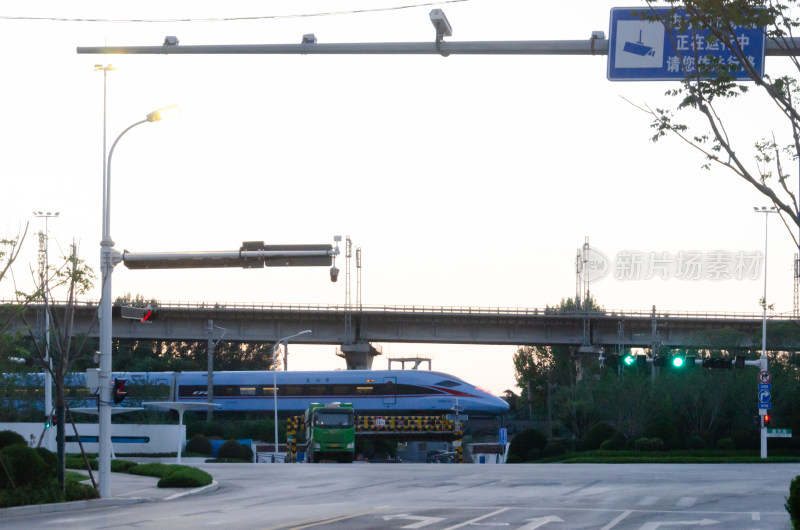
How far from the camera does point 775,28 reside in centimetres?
1184

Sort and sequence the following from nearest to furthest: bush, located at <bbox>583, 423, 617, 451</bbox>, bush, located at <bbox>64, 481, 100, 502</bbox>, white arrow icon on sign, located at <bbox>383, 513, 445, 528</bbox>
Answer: white arrow icon on sign, located at <bbox>383, 513, 445, 528</bbox> → bush, located at <bbox>64, 481, 100, 502</bbox> → bush, located at <bbox>583, 423, 617, 451</bbox>

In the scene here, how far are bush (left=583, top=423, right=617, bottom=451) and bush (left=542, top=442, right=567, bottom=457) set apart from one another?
1.30 metres

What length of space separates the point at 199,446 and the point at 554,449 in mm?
20112

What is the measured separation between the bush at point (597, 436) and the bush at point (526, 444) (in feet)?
11.2

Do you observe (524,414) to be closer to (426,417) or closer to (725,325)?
Answer: (725,325)

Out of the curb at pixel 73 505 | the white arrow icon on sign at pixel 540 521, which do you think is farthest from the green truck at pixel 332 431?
the white arrow icon on sign at pixel 540 521

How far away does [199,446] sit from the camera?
54594 mm

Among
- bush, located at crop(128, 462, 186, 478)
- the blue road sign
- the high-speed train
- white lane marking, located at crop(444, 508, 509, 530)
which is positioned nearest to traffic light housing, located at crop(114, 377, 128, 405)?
bush, located at crop(128, 462, 186, 478)

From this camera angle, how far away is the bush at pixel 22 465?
63.2ft

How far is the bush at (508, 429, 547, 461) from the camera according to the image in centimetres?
5416

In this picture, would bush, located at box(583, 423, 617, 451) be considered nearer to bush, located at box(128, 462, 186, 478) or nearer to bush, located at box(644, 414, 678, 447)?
bush, located at box(644, 414, 678, 447)

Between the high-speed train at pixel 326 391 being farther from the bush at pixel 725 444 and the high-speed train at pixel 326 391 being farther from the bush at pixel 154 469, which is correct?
the bush at pixel 154 469

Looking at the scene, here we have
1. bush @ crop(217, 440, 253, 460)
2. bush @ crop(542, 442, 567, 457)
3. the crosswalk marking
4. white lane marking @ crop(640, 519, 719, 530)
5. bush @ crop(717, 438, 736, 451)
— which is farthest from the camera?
bush @ crop(217, 440, 253, 460)

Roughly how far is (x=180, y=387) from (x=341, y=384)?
37.9ft
